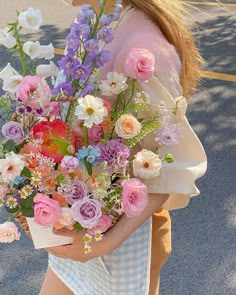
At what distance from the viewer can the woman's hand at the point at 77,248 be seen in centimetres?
171

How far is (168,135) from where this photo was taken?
1682 mm

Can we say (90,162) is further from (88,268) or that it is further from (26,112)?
(88,268)

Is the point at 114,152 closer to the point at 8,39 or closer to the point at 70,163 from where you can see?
the point at 70,163

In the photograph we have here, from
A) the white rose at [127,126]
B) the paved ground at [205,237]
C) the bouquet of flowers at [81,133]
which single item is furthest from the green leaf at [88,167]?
the paved ground at [205,237]

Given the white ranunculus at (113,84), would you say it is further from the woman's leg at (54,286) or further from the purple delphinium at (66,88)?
the woman's leg at (54,286)

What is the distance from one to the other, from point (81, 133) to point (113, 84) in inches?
6.1

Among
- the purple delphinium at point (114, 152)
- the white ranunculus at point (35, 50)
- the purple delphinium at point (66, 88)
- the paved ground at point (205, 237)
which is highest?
the white ranunculus at point (35, 50)

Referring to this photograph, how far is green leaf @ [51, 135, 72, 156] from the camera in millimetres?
1596

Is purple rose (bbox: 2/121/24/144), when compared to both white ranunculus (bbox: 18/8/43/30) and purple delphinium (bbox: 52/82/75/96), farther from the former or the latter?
white ranunculus (bbox: 18/8/43/30)

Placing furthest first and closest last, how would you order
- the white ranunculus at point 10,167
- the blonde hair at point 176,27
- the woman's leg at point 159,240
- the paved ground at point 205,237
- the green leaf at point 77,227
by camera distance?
the paved ground at point 205,237, the woman's leg at point 159,240, the blonde hair at point 176,27, the green leaf at point 77,227, the white ranunculus at point 10,167

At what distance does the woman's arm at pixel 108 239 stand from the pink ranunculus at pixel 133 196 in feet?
0.41

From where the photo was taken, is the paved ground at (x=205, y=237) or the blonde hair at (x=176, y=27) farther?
the paved ground at (x=205, y=237)

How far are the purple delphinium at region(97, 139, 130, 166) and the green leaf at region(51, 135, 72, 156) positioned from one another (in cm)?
8

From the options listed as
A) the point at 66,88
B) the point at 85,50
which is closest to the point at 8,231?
the point at 66,88
